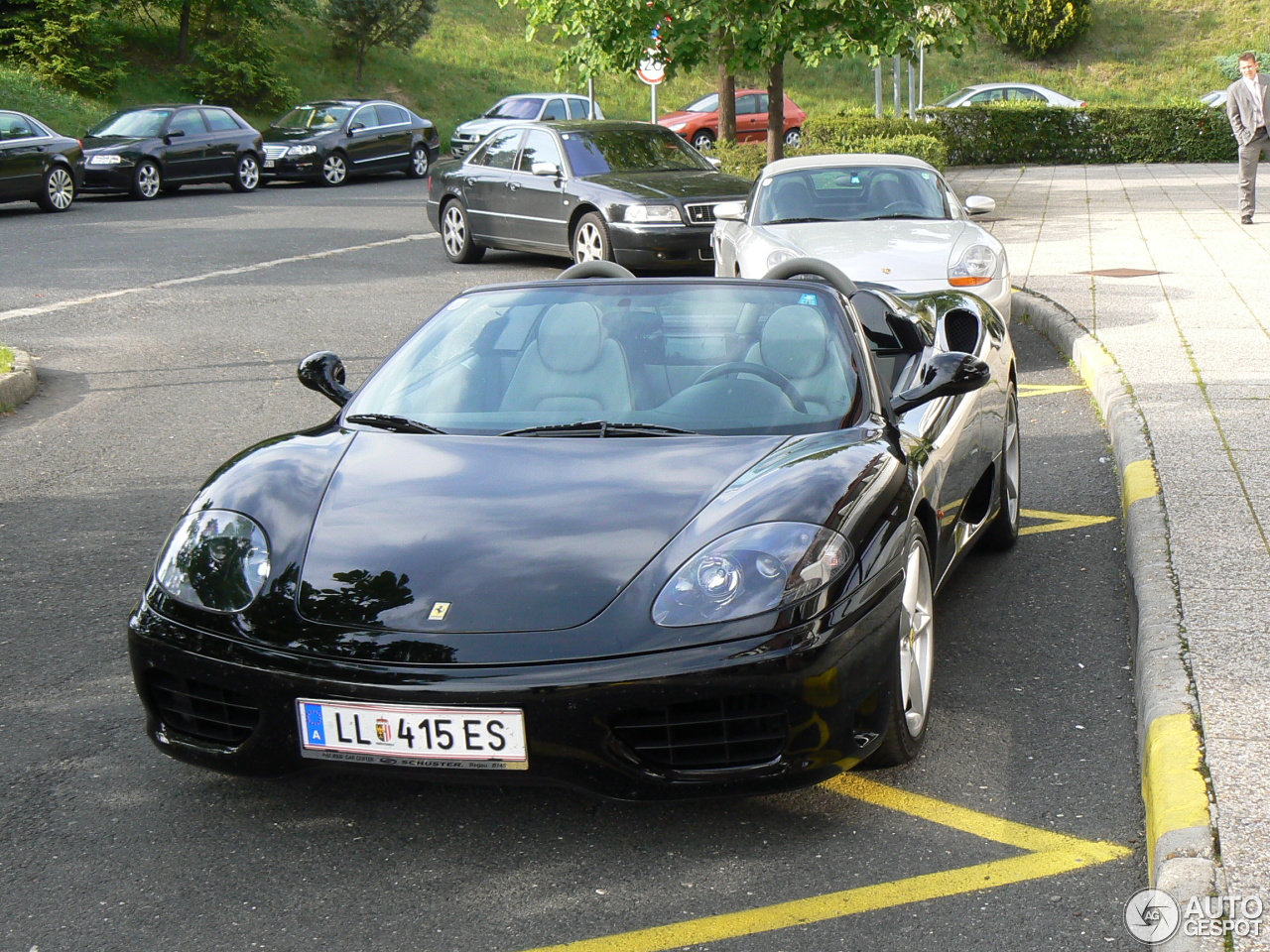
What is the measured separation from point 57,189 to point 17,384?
1319 centimetres

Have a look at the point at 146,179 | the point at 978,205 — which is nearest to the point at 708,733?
the point at 978,205

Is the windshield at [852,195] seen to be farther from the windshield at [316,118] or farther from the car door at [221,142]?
the windshield at [316,118]

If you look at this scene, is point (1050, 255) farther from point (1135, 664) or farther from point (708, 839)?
point (708, 839)

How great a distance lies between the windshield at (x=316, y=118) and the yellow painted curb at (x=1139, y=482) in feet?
77.0

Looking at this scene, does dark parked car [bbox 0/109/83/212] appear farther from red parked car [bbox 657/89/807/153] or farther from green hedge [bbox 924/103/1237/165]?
green hedge [bbox 924/103/1237/165]

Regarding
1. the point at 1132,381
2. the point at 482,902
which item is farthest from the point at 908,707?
the point at 1132,381

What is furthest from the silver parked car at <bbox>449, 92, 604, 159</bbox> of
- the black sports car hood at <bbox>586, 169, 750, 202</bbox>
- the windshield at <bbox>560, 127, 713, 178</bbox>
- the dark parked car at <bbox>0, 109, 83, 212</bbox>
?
the black sports car hood at <bbox>586, 169, 750, 202</bbox>

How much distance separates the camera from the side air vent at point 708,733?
3.17m

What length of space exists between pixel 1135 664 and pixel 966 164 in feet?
88.0

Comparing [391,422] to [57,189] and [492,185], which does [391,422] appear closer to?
[492,185]

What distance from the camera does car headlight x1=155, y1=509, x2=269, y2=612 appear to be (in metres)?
3.44

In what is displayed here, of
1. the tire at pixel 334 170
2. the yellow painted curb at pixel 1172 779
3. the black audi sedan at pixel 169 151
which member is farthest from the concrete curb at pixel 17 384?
the tire at pixel 334 170

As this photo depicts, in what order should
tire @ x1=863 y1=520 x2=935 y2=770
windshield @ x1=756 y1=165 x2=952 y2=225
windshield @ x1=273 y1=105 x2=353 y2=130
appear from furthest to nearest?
windshield @ x1=273 y1=105 x2=353 y2=130 < windshield @ x1=756 y1=165 x2=952 y2=225 < tire @ x1=863 y1=520 x2=935 y2=770

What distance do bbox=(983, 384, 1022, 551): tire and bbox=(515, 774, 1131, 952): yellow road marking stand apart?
218 cm
